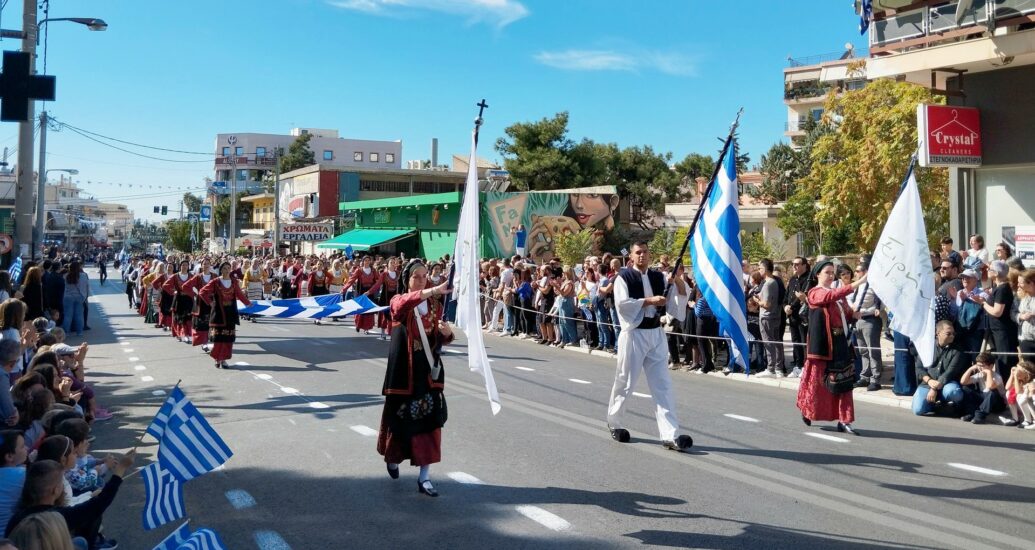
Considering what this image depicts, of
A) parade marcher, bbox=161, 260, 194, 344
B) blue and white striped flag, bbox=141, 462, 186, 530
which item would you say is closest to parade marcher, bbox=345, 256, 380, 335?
parade marcher, bbox=161, 260, 194, 344

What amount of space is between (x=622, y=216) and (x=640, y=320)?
37441 millimetres

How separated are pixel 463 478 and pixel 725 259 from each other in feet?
10.5

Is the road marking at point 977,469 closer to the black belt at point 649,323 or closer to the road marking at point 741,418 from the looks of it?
the road marking at point 741,418

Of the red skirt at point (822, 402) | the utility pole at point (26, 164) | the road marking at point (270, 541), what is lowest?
the road marking at point (270, 541)

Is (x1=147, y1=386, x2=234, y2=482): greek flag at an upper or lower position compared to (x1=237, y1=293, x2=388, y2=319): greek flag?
lower

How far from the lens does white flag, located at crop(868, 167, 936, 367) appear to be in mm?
7910

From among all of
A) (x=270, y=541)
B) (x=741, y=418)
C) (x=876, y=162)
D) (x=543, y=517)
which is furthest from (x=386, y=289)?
(x=876, y=162)

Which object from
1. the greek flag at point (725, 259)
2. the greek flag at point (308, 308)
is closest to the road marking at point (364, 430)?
the greek flag at point (725, 259)

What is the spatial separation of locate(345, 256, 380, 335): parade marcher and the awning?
2176 centimetres

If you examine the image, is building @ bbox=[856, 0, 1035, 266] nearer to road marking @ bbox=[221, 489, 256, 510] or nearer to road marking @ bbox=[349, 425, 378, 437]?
road marking @ bbox=[349, 425, 378, 437]

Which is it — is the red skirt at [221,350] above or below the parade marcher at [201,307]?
below

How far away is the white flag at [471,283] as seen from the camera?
6477 mm

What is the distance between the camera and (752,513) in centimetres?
626

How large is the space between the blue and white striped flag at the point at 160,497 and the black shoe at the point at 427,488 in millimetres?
2005
